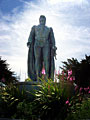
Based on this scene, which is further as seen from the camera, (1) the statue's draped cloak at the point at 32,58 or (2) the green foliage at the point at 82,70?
(2) the green foliage at the point at 82,70

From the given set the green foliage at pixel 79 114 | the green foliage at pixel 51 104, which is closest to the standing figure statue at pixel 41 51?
the green foliage at pixel 51 104

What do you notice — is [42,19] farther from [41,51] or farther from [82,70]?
[82,70]

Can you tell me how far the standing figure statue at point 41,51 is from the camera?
9555mm

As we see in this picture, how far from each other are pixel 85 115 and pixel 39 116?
133 centimetres

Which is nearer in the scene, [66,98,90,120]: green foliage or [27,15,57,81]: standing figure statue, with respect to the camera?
[66,98,90,120]: green foliage

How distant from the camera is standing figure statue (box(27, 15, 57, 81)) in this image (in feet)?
31.3

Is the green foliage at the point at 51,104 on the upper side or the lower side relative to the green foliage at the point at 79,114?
upper

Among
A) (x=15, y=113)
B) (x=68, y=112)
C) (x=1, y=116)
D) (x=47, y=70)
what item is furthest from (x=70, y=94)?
(x=47, y=70)

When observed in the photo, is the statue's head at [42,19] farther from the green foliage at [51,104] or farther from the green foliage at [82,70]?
the green foliage at [82,70]

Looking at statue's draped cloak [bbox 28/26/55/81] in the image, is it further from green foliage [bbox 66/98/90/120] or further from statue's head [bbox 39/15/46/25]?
green foliage [bbox 66/98/90/120]

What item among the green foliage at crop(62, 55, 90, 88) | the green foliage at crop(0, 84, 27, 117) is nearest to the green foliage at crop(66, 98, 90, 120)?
the green foliage at crop(0, 84, 27, 117)

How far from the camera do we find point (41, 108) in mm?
5699

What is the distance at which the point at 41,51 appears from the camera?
975 cm

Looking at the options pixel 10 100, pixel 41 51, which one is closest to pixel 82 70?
pixel 41 51
